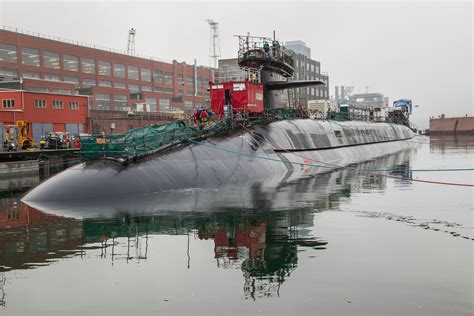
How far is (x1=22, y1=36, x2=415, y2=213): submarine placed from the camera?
1579cm

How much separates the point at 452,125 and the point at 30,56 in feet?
248

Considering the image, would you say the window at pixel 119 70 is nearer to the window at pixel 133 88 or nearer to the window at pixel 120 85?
the window at pixel 120 85

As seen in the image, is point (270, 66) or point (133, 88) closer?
point (270, 66)

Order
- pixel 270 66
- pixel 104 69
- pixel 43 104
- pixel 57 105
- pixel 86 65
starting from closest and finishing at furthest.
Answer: pixel 270 66, pixel 43 104, pixel 57 105, pixel 86 65, pixel 104 69

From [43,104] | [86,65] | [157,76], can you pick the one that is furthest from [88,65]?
[43,104]

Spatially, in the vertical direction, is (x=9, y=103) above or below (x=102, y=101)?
below

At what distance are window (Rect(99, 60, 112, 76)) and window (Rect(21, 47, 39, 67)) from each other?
13.1m

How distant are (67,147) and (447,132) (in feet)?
252

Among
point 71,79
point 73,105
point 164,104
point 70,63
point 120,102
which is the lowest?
point 73,105

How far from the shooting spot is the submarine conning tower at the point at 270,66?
27453 mm

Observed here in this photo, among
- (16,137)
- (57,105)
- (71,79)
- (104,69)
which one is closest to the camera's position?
(16,137)

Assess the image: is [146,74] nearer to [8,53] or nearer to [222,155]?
[8,53]

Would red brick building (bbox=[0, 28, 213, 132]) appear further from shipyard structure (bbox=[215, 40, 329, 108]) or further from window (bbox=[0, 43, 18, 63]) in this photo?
shipyard structure (bbox=[215, 40, 329, 108])

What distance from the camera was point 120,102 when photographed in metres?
87.9
